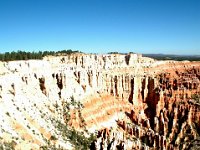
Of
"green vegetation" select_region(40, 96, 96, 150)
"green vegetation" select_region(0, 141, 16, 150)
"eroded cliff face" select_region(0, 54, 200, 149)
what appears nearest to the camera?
"green vegetation" select_region(0, 141, 16, 150)

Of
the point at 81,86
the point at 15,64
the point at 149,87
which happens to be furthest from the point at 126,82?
the point at 15,64

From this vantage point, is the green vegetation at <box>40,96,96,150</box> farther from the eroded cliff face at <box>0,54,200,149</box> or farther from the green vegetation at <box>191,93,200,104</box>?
the green vegetation at <box>191,93,200,104</box>

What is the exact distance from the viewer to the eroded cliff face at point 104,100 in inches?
2584

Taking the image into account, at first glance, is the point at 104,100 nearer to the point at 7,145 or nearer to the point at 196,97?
the point at 196,97

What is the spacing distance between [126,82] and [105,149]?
3147 centimetres

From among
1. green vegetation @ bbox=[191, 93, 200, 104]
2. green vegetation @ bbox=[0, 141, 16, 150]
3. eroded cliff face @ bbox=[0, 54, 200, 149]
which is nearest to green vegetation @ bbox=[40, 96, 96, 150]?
eroded cliff face @ bbox=[0, 54, 200, 149]

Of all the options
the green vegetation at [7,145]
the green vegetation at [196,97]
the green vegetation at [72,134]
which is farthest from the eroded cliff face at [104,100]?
the green vegetation at [7,145]

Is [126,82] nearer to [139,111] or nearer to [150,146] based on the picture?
[139,111]

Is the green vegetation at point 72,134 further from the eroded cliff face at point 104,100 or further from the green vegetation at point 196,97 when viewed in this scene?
the green vegetation at point 196,97

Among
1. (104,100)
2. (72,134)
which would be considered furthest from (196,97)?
(72,134)

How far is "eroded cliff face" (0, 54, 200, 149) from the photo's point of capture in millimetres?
65625

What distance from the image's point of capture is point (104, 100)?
3465 inches

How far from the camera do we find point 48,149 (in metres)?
59.9

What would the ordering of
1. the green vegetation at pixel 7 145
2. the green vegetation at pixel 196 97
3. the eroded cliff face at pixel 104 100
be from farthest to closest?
the green vegetation at pixel 196 97 < the eroded cliff face at pixel 104 100 < the green vegetation at pixel 7 145
